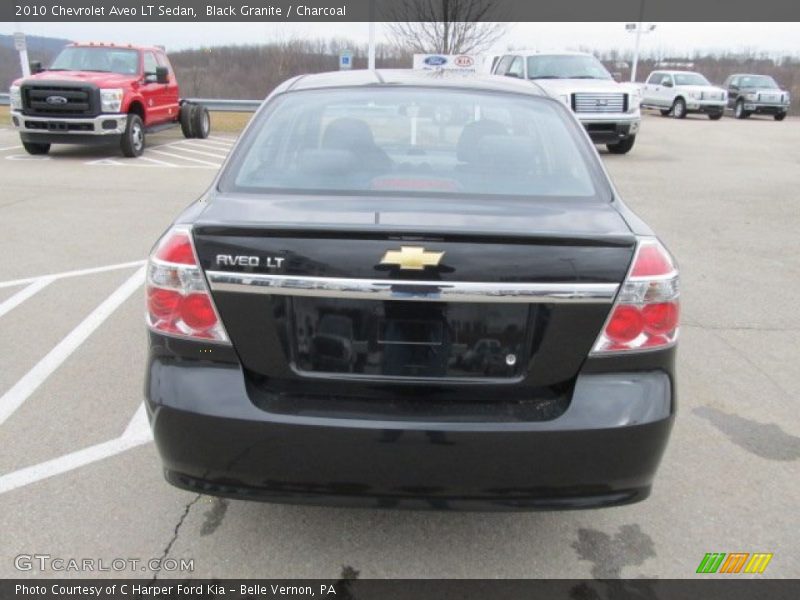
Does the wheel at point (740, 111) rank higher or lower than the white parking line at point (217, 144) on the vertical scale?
higher

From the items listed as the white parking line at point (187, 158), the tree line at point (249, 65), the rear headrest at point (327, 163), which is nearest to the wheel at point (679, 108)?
the tree line at point (249, 65)

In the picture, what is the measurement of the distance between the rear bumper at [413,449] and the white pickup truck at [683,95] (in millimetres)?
28152

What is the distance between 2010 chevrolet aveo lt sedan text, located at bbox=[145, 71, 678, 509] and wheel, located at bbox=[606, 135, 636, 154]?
46.6ft

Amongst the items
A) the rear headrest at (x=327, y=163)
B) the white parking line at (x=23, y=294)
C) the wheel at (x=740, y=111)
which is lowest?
the white parking line at (x=23, y=294)

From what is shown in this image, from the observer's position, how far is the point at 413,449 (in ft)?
6.98

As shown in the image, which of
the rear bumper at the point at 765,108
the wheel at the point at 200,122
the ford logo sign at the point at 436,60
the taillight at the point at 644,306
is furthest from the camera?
the rear bumper at the point at 765,108

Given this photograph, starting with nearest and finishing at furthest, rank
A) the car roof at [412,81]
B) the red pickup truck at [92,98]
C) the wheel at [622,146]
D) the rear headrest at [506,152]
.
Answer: the rear headrest at [506,152] < the car roof at [412,81] < the red pickup truck at [92,98] < the wheel at [622,146]

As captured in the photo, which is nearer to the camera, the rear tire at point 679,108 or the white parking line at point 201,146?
the white parking line at point 201,146

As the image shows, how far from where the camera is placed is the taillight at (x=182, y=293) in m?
2.20

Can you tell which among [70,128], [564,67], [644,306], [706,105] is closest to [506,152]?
[644,306]

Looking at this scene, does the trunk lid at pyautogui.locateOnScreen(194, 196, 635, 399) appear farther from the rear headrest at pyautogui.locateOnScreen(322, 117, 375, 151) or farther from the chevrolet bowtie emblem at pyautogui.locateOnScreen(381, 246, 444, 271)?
the rear headrest at pyautogui.locateOnScreen(322, 117, 375, 151)

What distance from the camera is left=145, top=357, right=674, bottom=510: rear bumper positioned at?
2131mm

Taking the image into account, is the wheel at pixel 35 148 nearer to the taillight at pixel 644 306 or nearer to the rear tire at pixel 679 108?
the taillight at pixel 644 306

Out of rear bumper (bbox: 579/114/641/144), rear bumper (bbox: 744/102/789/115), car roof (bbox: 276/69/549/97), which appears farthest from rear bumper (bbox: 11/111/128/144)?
rear bumper (bbox: 744/102/789/115)
